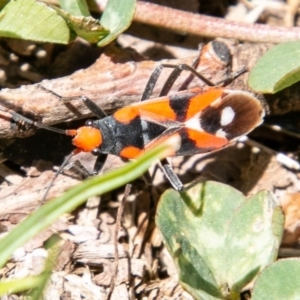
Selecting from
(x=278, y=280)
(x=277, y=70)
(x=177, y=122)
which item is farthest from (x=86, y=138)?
(x=278, y=280)

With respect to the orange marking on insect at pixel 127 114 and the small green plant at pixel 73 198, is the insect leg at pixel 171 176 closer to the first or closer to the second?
the orange marking on insect at pixel 127 114

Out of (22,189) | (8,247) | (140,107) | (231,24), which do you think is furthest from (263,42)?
(8,247)

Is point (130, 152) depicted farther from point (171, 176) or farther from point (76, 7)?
point (76, 7)

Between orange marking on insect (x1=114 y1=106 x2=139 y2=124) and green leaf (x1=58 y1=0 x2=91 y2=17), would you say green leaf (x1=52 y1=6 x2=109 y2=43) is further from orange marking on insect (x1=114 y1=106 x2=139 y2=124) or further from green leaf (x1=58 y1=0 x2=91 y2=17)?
orange marking on insect (x1=114 y1=106 x2=139 y2=124)

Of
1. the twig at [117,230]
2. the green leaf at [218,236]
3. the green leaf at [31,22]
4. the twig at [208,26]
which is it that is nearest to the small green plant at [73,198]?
the green leaf at [218,236]

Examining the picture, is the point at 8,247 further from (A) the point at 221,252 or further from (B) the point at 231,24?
(B) the point at 231,24
